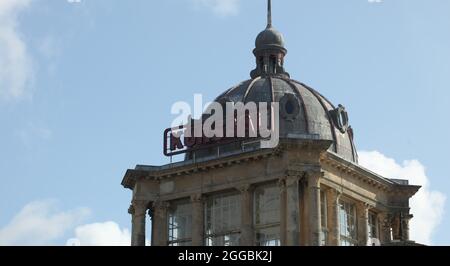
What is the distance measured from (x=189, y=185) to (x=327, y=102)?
14240 mm

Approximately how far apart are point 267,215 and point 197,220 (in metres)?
4.96

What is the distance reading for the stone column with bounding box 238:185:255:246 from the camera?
73.0m

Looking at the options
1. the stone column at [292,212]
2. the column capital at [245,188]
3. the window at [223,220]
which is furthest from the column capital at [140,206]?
the stone column at [292,212]

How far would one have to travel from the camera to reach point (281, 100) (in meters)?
79.8

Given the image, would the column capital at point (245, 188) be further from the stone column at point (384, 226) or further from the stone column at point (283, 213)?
the stone column at point (384, 226)

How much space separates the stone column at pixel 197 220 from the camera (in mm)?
74750

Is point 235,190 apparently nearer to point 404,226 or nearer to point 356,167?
point 356,167

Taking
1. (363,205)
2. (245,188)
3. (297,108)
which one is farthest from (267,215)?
(297,108)

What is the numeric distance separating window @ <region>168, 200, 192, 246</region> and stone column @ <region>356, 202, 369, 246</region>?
11870 millimetres

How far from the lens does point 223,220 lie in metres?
75.4

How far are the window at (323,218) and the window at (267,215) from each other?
2.88m

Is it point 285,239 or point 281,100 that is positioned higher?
point 281,100
